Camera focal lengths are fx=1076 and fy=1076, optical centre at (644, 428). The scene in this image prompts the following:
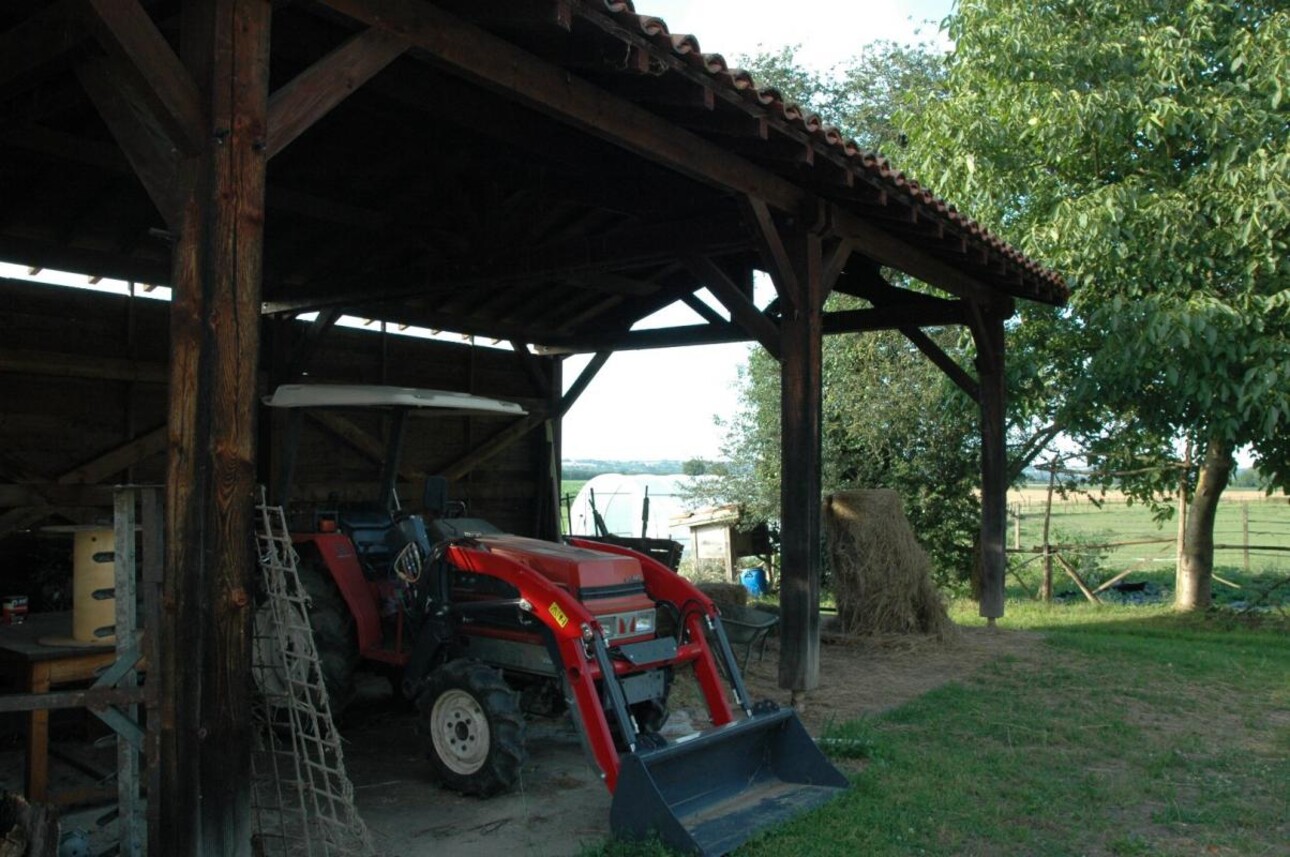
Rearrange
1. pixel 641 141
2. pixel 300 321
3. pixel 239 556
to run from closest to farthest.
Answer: pixel 239 556
pixel 641 141
pixel 300 321

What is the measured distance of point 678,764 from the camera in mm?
4215

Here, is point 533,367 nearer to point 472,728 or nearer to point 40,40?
point 472,728

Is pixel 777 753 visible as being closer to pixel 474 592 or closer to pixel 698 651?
pixel 698 651

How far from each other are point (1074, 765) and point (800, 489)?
2.08 meters

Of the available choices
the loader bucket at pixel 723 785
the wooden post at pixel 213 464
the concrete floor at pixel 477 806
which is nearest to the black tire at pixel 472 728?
the concrete floor at pixel 477 806

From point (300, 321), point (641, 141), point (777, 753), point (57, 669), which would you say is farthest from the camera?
point (300, 321)

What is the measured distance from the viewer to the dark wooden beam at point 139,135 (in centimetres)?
321

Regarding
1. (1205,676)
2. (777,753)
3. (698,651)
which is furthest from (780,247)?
(1205,676)

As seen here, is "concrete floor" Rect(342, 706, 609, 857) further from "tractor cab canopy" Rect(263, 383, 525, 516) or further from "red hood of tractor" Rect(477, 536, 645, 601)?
"tractor cab canopy" Rect(263, 383, 525, 516)

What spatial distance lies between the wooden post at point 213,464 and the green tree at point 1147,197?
7939 mm

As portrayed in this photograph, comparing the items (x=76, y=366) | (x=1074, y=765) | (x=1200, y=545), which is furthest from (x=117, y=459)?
(x=1200, y=545)

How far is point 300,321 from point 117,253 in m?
1.89

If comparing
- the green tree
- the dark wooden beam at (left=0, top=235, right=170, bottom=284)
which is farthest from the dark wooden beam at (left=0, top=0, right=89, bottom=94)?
the green tree

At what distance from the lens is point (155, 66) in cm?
307
